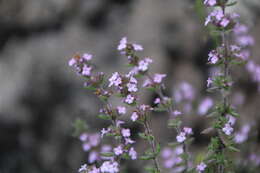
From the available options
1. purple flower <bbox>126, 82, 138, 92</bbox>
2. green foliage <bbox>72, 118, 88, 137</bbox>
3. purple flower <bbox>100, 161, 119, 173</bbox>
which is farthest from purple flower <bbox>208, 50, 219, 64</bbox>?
green foliage <bbox>72, 118, 88, 137</bbox>

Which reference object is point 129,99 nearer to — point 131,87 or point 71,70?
point 131,87

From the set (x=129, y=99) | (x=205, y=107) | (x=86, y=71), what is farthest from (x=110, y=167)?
(x=205, y=107)

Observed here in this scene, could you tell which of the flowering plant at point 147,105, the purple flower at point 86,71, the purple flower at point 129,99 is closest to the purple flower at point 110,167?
the flowering plant at point 147,105

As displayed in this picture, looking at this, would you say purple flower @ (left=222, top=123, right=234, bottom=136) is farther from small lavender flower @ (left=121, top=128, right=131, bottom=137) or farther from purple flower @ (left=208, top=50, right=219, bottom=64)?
small lavender flower @ (left=121, top=128, right=131, bottom=137)

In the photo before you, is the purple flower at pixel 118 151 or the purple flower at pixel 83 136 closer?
the purple flower at pixel 118 151

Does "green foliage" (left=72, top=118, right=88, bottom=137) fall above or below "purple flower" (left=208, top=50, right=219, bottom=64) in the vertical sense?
above

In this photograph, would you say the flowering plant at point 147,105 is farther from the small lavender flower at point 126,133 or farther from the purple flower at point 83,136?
the purple flower at point 83,136

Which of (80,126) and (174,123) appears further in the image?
(80,126)

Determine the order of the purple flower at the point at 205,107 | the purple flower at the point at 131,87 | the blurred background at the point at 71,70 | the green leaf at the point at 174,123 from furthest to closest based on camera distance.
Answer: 1. the blurred background at the point at 71,70
2. the purple flower at the point at 205,107
3. the green leaf at the point at 174,123
4. the purple flower at the point at 131,87
